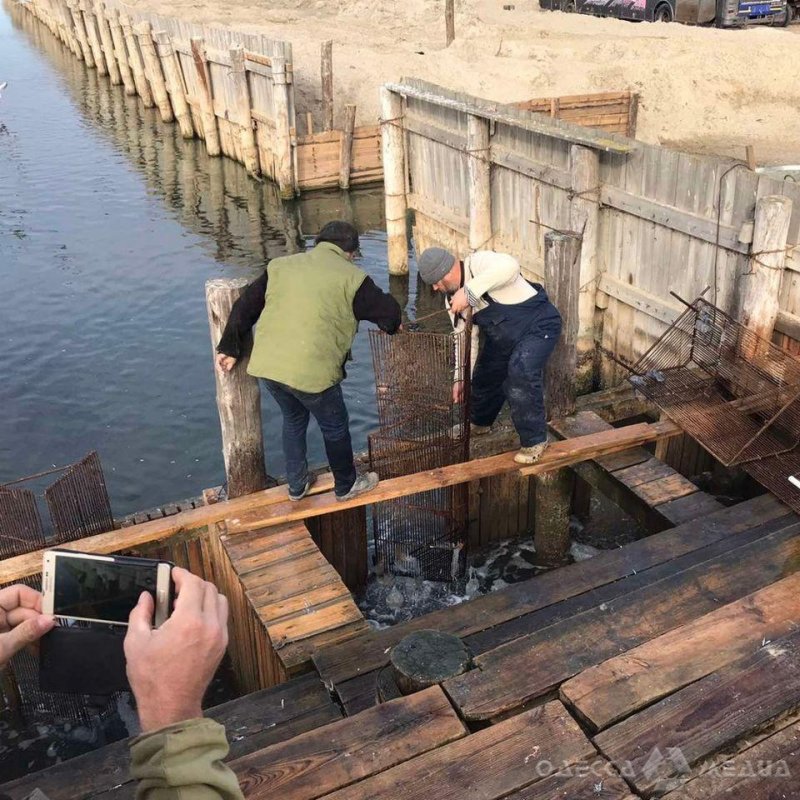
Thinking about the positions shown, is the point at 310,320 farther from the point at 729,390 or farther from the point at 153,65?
the point at 153,65

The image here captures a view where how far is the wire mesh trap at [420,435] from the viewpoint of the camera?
21.6 feet

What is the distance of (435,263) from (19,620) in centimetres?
418

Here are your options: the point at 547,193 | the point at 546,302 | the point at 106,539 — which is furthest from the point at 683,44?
the point at 106,539

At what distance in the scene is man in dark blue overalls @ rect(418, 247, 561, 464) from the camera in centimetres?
597

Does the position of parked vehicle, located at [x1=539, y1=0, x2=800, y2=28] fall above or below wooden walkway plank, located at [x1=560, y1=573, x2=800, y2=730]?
above

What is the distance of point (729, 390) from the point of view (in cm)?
701

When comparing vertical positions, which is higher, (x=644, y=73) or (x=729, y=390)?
(x=644, y=73)

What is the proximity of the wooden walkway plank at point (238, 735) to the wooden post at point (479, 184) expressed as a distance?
25.9 feet

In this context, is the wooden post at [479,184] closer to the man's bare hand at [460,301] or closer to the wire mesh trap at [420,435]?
the wire mesh trap at [420,435]

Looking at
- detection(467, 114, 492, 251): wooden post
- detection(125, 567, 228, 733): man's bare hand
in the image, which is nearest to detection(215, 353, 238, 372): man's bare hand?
detection(125, 567, 228, 733): man's bare hand

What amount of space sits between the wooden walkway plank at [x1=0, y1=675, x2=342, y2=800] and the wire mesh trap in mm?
2505

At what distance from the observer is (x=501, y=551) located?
7574 mm

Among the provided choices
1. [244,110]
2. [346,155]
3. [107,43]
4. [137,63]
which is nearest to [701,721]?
[346,155]

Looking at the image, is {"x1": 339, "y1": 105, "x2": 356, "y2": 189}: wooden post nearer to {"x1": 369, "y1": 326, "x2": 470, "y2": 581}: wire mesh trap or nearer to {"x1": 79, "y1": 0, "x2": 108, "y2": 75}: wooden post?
{"x1": 369, "y1": 326, "x2": 470, "y2": 581}: wire mesh trap
